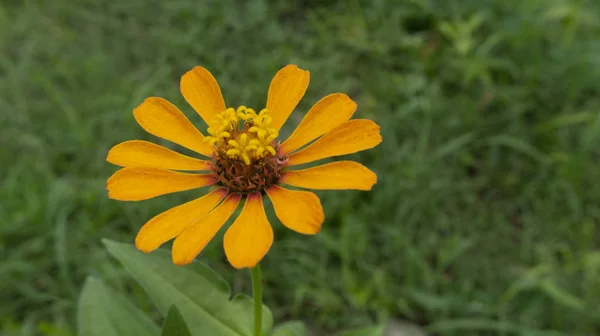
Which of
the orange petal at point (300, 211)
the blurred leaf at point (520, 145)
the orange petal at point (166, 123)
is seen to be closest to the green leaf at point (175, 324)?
the orange petal at point (300, 211)

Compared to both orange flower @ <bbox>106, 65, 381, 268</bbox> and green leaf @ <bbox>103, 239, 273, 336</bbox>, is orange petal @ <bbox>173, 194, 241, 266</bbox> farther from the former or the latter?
green leaf @ <bbox>103, 239, 273, 336</bbox>

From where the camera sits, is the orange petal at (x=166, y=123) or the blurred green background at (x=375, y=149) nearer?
the orange petal at (x=166, y=123)

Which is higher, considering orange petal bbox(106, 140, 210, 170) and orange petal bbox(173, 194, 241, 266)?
orange petal bbox(106, 140, 210, 170)

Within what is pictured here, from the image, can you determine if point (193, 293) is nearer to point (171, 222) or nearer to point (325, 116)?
point (171, 222)

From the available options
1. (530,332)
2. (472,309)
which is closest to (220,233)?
(472,309)

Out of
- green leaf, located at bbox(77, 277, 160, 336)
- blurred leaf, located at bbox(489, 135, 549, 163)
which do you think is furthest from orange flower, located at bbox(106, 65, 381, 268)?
blurred leaf, located at bbox(489, 135, 549, 163)

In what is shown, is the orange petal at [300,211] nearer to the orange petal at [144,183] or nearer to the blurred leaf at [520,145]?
the orange petal at [144,183]
